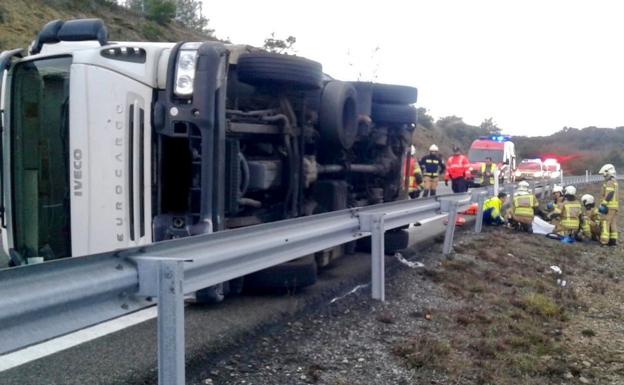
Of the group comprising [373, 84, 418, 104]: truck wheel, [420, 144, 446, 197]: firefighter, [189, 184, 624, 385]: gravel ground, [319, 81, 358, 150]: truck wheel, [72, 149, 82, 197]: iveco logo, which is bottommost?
[189, 184, 624, 385]: gravel ground

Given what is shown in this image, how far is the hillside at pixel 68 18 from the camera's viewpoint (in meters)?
27.3

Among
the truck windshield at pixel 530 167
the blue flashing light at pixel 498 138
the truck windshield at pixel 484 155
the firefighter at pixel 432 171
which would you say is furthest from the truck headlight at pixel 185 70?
the truck windshield at pixel 530 167

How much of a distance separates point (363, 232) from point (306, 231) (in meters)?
1.28

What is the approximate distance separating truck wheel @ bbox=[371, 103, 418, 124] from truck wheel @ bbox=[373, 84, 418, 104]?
0.06 m

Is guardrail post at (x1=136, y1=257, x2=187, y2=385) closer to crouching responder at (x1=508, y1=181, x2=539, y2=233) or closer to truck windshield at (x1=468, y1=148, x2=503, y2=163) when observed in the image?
crouching responder at (x1=508, y1=181, x2=539, y2=233)

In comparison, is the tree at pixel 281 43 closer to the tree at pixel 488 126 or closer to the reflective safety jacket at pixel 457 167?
the reflective safety jacket at pixel 457 167

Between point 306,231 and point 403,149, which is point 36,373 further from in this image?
point 403,149

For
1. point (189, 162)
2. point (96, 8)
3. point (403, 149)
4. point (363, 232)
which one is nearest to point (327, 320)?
point (363, 232)

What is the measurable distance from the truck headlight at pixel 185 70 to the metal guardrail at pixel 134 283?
44.5 inches

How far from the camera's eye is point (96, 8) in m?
35.5

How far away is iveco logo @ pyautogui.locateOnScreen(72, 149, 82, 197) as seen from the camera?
17.7 feet

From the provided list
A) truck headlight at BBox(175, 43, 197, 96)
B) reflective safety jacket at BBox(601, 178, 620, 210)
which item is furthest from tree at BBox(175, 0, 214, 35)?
truck headlight at BBox(175, 43, 197, 96)

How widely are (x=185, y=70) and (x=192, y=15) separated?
53.9 metres

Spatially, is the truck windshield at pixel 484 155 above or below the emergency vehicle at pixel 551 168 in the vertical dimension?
Result: above
